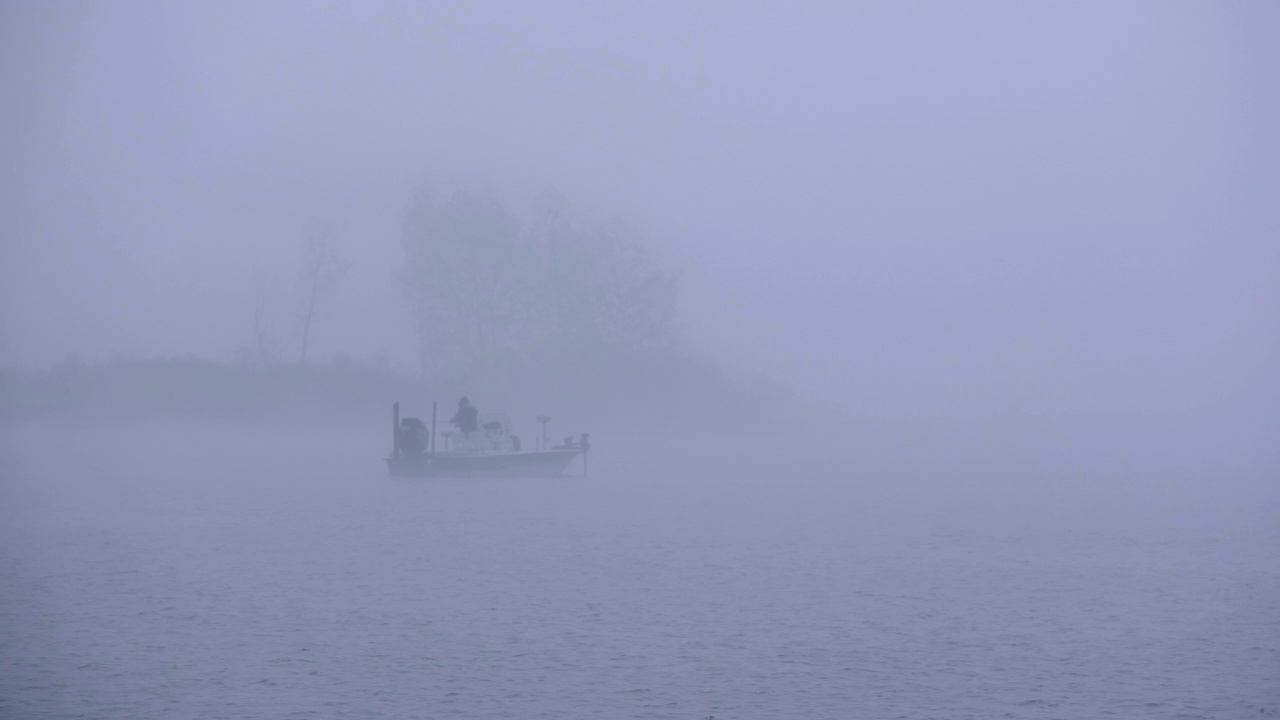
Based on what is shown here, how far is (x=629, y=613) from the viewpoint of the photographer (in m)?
21.1

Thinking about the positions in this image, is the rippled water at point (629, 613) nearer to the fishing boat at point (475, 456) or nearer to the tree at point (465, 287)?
the fishing boat at point (475, 456)

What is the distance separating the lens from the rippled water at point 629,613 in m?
15.8

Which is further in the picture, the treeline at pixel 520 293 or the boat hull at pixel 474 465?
the treeline at pixel 520 293

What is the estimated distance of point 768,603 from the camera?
73.4 feet

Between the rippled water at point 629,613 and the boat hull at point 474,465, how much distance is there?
5786 mm

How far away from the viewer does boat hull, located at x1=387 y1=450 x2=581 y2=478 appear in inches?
1841

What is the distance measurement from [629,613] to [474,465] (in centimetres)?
2629

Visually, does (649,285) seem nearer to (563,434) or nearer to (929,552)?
(563,434)

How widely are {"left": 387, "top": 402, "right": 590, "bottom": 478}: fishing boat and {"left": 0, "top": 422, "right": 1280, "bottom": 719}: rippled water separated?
5.91 metres

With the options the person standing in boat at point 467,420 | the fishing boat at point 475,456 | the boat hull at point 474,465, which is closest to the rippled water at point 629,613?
the boat hull at point 474,465

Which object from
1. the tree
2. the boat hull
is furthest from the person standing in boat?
the tree

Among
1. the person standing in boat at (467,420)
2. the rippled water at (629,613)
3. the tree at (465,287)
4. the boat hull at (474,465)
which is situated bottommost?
the rippled water at (629,613)

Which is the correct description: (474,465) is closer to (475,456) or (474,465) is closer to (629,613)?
(475,456)

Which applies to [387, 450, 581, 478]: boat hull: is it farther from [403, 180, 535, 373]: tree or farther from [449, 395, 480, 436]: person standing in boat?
[403, 180, 535, 373]: tree
